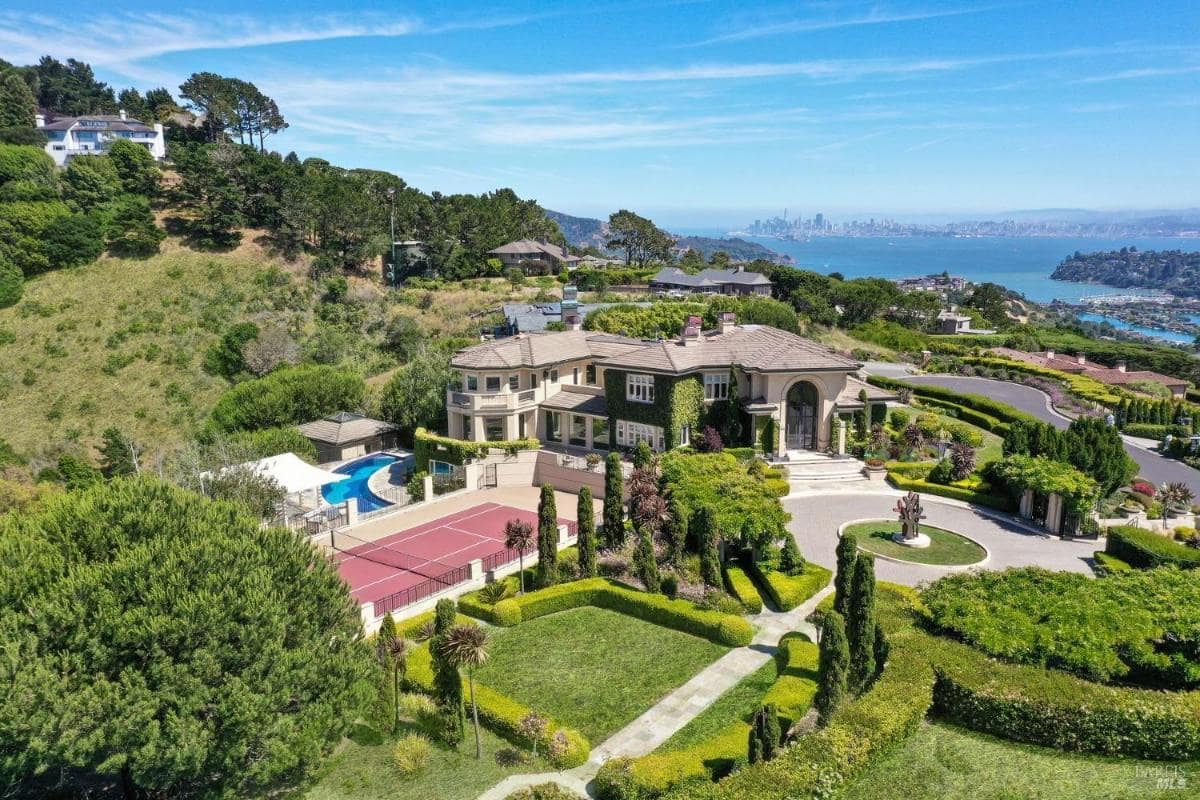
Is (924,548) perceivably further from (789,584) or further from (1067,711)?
(1067,711)

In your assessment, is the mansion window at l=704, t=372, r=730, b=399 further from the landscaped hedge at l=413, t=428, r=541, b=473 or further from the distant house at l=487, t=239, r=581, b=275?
the distant house at l=487, t=239, r=581, b=275

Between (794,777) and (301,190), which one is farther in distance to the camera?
(301,190)

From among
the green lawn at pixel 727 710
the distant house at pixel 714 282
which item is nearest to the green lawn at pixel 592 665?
the green lawn at pixel 727 710

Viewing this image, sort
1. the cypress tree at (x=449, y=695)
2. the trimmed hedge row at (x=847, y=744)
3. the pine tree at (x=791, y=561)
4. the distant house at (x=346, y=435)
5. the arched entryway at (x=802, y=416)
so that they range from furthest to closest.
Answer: the distant house at (x=346, y=435) < the arched entryway at (x=802, y=416) < the pine tree at (x=791, y=561) < the cypress tree at (x=449, y=695) < the trimmed hedge row at (x=847, y=744)

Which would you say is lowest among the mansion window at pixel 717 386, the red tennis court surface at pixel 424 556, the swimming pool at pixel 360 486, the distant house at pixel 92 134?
the swimming pool at pixel 360 486

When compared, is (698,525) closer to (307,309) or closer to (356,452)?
(356,452)

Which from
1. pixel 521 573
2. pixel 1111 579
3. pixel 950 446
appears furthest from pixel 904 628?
pixel 950 446

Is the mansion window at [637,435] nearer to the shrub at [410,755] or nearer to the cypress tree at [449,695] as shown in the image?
the cypress tree at [449,695]
